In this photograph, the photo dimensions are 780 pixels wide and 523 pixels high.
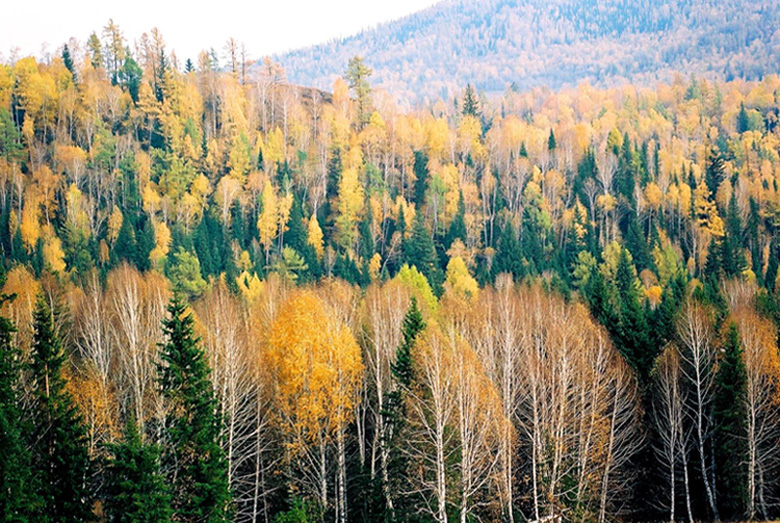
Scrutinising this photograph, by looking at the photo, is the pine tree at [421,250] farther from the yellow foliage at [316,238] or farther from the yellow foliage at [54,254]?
the yellow foliage at [54,254]

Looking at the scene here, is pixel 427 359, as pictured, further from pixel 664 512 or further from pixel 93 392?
pixel 664 512

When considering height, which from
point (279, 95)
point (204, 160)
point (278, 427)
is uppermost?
point (279, 95)

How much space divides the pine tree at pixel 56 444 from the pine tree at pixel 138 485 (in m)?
2.59

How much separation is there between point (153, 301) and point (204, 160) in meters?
50.9

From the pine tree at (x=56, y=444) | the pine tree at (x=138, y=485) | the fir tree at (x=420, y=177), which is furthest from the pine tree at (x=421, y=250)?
the pine tree at (x=138, y=485)

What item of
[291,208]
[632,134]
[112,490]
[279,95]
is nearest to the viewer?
[112,490]

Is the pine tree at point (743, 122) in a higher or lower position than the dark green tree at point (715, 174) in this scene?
higher

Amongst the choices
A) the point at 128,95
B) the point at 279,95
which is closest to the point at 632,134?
the point at 279,95

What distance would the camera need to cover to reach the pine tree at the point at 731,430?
3909 cm

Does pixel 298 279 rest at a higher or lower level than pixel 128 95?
lower

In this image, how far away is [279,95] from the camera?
400 ft

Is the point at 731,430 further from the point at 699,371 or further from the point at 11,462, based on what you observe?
the point at 11,462

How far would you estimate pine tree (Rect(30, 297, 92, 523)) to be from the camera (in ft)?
95.5

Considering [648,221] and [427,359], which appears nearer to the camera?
[427,359]
